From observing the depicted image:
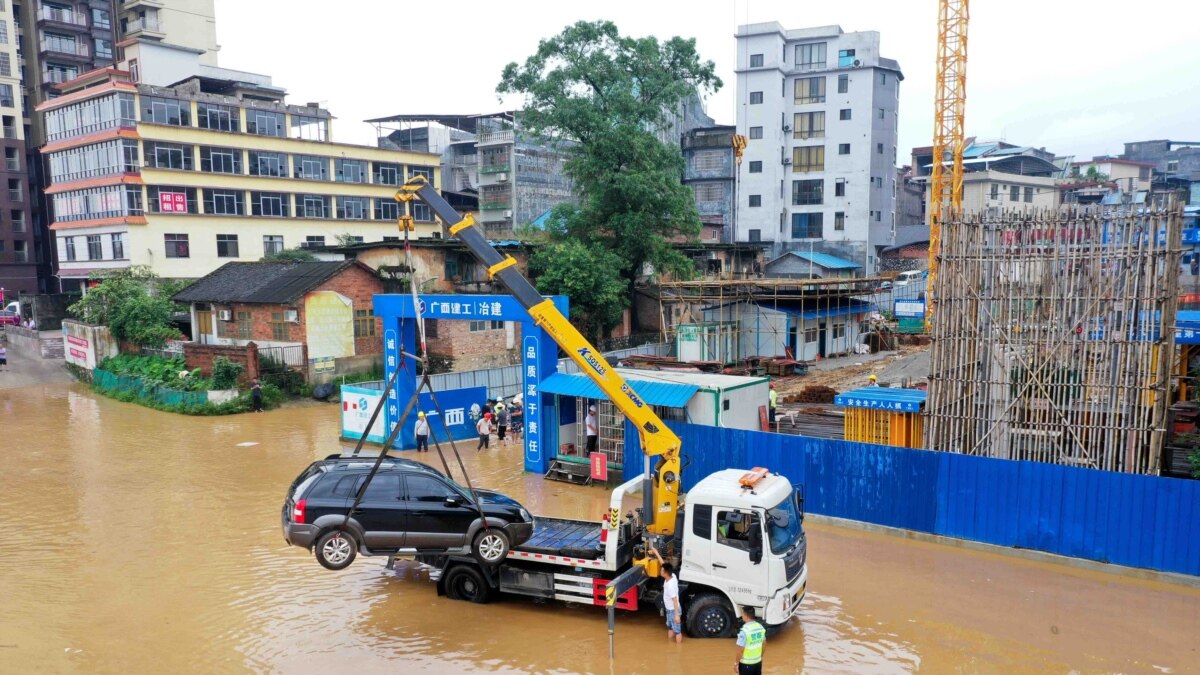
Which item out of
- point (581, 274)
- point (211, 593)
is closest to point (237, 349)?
point (581, 274)

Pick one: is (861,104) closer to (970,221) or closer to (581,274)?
(581,274)

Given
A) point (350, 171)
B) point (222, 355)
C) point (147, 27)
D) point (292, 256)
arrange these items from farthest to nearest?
point (147, 27), point (350, 171), point (292, 256), point (222, 355)

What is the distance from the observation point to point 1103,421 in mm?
14789

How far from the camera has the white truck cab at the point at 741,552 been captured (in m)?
10.4

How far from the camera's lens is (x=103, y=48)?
226 feet

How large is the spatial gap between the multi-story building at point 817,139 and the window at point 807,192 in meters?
0.08

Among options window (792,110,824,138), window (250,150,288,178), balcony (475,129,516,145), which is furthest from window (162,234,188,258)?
window (792,110,824,138)

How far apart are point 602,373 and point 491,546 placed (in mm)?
3238

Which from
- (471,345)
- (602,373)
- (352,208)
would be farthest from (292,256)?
(602,373)

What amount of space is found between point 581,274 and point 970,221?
23015 mm

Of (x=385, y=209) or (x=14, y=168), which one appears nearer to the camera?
(x=385, y=209)

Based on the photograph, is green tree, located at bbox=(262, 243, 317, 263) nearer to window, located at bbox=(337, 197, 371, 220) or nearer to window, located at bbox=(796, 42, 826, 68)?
window, located at bbox=(337, 197, 371, 220)

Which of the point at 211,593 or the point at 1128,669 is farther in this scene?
the point at 211,593

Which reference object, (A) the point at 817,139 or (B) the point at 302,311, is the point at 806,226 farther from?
(B) the point at 302,311
